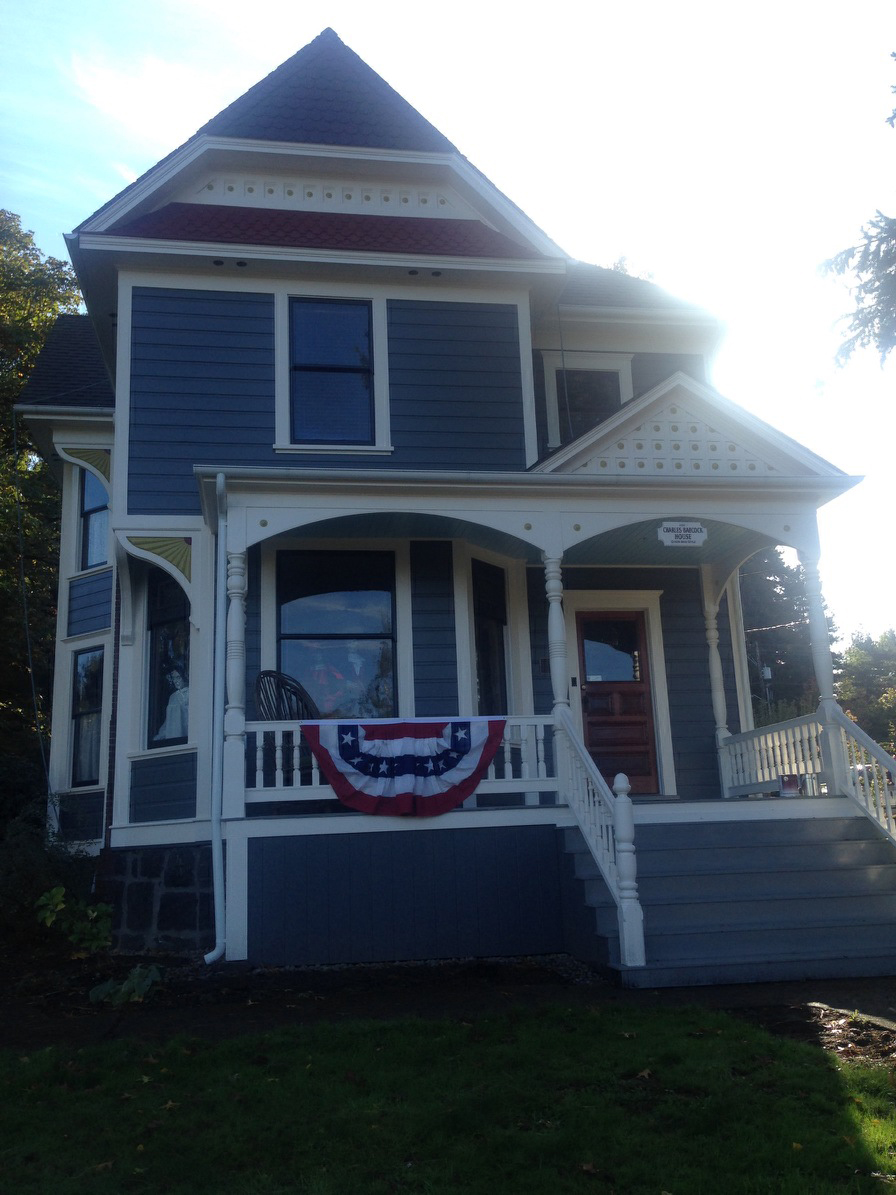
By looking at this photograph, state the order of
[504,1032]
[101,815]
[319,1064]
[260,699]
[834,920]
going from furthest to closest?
[101,815] → [260,699] → [834,920] → [504,1032] → [319,1064]

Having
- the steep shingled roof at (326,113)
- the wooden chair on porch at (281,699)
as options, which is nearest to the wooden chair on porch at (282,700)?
the wooden chair on porch at (281,699)

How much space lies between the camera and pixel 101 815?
44.6 ft

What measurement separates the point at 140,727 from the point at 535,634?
4017mm

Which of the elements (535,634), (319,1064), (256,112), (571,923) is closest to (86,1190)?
(319,1064)

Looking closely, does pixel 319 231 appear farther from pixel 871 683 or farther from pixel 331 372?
pixel 871 683

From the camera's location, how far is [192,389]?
11.1 meters

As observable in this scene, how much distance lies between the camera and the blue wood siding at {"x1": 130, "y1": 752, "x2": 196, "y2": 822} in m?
10.4

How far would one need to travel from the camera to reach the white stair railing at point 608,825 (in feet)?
25.0

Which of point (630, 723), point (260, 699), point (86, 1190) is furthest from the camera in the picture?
point (630, 723)

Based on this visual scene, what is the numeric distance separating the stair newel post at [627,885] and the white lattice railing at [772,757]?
266 centimetres

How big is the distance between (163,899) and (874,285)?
8.76 m

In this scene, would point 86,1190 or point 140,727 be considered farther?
point 140,727

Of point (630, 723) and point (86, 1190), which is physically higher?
point (630, 723)

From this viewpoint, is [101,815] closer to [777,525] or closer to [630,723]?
[630,723]
